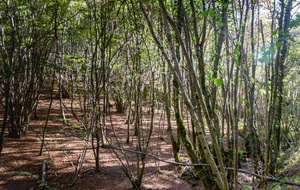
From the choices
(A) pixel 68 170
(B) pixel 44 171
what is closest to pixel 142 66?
(A) pixel 68 170

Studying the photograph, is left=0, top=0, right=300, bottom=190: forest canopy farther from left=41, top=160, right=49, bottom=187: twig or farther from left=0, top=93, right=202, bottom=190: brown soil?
left=41, top=160, right=49, bottom=187: twig

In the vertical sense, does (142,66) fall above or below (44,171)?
above

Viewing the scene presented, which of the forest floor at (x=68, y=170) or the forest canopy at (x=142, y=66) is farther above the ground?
the forest canopy at (x=142, y=66)

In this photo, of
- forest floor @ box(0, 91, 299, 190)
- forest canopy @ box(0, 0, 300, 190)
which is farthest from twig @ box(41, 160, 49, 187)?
forest canopy @ box(0, 0, 300, 190)

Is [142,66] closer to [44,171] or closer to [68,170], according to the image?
[68,170]

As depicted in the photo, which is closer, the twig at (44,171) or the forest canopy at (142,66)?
the forest canopy at (142,66)

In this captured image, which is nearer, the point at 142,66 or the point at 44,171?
the point at 44,171

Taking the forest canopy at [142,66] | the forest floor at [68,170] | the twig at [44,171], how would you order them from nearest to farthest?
the forest canopy at [142,66] < the twig at [44,171] < the forest floor at [68,170]

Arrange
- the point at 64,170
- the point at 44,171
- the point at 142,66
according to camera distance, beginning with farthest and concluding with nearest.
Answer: the point at 142,66, the point at 64,170, the point at 44,171

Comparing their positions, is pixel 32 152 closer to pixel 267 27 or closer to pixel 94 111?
pixel 94 111

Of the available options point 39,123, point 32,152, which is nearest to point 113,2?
point 32,152

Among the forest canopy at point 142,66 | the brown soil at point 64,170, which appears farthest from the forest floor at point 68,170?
the forest canopy at point 142,66

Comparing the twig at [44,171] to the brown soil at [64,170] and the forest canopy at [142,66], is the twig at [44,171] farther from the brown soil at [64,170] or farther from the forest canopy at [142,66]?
the forest canopy at [142,66]

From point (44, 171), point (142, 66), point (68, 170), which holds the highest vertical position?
point (142, 66)
